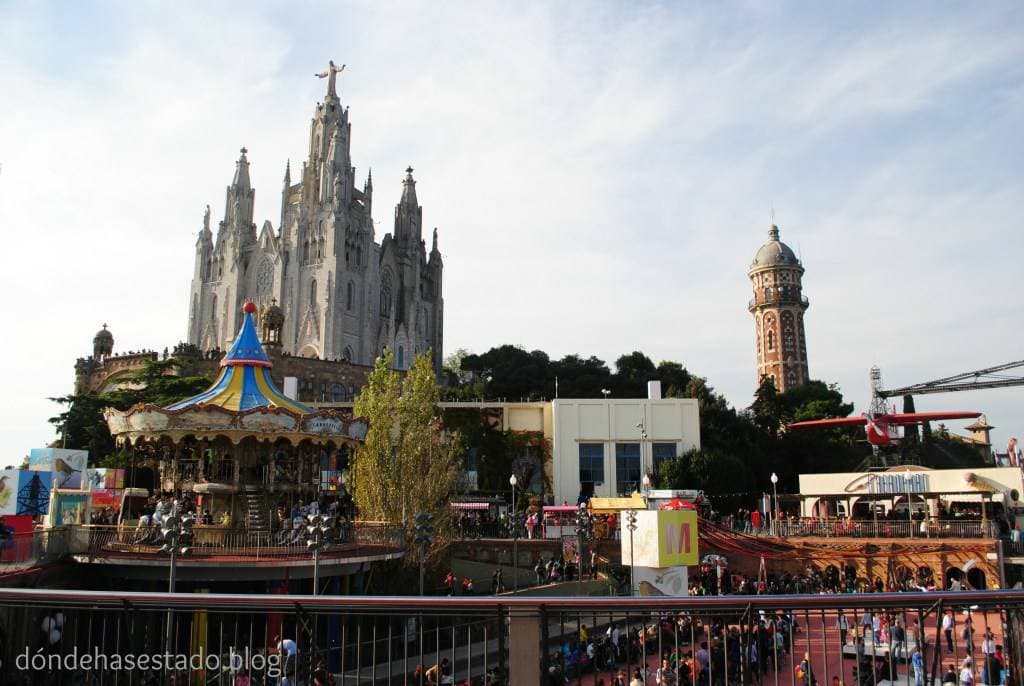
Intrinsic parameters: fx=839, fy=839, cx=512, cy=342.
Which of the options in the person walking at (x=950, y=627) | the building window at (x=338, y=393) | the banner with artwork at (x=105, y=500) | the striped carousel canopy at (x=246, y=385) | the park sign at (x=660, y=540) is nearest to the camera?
the person walking at (x=950, y=627)

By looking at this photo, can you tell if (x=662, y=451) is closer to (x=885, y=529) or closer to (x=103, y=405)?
(x=885, y=529)

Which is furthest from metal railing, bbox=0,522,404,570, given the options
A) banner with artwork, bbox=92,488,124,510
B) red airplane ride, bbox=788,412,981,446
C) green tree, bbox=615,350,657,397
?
green tree, bbox=615,350,657,397

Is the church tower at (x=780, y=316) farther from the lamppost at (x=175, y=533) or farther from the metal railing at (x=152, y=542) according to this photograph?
the lamppost at (x=175, y=533)

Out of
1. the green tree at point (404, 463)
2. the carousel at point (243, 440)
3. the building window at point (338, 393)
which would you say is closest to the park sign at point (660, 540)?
the green tree at point (404, 463)

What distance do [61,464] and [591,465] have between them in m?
27.8

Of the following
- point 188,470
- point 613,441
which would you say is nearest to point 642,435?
point 613,441

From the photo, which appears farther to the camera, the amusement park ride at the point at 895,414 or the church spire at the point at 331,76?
the church spire at the point at 331,76

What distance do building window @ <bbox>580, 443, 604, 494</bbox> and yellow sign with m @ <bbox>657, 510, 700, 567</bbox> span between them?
861 inches

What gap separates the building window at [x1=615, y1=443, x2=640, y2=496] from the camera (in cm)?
4784

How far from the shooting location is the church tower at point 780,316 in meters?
99.0

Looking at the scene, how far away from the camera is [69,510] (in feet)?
77.4

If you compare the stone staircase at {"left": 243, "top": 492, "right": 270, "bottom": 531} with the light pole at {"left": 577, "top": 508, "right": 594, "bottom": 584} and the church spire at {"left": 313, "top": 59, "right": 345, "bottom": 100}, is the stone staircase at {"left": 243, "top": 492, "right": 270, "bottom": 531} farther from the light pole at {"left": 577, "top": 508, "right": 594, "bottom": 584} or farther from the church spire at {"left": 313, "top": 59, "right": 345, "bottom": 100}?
the church spire at {"left": 313, "top": 59, "right": 345, "bottom": 100}

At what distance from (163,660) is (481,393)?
5334 cm

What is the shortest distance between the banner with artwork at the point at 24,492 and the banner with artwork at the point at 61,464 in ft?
3.93
